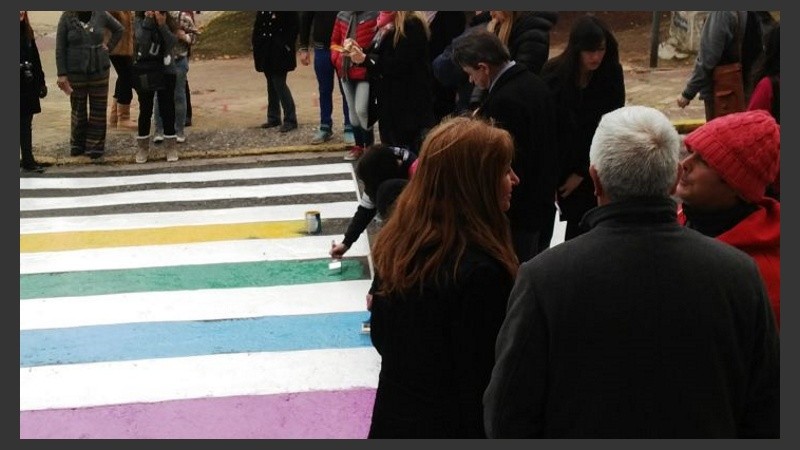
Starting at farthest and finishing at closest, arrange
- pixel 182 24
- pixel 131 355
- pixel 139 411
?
pixel 182 24 < pixel 131 355 < pixel 139 411

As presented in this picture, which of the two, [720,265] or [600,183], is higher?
[600,183]

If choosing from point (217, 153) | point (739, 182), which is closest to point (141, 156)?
point (217, 153)

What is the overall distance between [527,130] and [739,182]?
1886 mm

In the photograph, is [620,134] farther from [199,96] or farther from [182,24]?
[199,96]

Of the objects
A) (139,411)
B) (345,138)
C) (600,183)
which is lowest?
(139,411)

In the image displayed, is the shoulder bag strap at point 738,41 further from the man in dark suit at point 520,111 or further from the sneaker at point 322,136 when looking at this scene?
the sneaker at point 322,136

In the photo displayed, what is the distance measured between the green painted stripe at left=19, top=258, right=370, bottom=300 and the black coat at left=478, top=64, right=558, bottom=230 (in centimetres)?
213

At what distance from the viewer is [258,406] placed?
535 centimetres

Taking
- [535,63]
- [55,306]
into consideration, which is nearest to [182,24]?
[55,306]

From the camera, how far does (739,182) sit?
10.4 ft

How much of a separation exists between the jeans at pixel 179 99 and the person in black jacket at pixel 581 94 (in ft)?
18.1

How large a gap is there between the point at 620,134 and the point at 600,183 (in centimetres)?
13

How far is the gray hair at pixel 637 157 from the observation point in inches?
99.9

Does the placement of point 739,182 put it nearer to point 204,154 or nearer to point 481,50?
point 481,50
